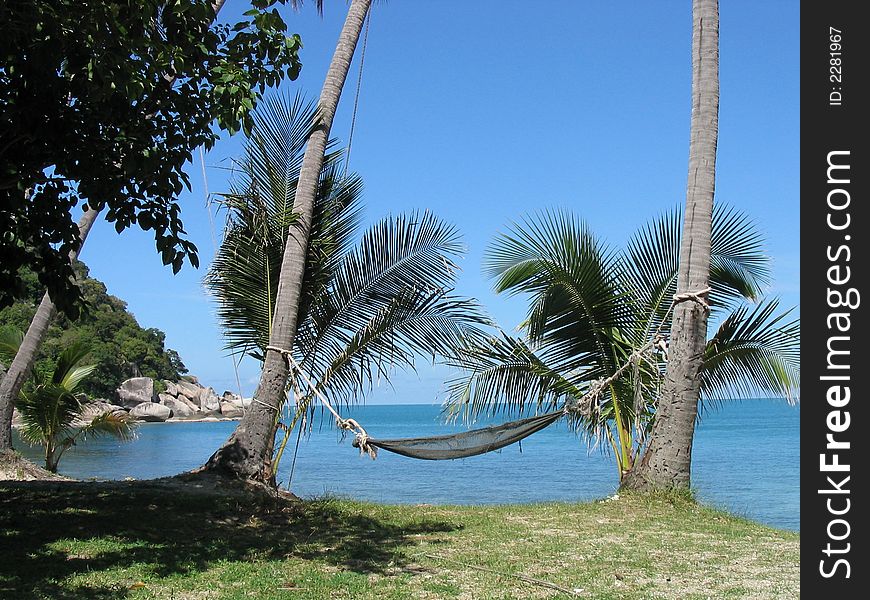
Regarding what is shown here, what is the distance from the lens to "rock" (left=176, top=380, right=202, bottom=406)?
64.1m

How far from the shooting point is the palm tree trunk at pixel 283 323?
28.2 ft

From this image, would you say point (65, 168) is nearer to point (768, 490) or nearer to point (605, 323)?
point (605, 323)

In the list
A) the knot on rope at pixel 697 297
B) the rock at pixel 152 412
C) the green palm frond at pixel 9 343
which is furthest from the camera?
the rock at pixel 152 412

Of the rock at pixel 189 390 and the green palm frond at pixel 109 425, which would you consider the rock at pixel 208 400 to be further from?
the green palm frond at pixel 109 425

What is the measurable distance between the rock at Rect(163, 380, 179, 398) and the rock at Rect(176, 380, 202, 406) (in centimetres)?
64

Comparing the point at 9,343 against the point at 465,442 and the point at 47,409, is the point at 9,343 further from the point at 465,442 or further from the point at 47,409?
the point at 465,442

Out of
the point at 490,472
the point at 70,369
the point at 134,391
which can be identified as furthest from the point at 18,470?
the point at 134,391

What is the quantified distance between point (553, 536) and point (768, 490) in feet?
59.9

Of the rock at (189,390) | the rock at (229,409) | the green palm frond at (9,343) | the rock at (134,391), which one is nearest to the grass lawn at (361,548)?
the green palm frond at (9,343)

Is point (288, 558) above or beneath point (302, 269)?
beneath

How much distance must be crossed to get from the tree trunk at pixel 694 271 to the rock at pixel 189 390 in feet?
194

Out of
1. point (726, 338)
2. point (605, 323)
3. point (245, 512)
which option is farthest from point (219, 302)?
point (726, 338)

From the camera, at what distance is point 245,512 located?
7.45 metres
